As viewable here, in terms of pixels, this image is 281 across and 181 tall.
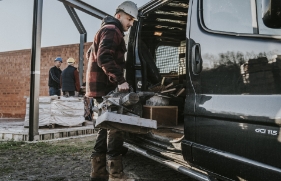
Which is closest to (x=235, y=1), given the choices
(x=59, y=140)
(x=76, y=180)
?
(x=76, y=180)

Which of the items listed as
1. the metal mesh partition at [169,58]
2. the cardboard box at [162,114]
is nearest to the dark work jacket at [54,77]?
the metal mesh partition at [169,58]

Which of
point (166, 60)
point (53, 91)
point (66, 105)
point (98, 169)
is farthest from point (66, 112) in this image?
point (98, 169)

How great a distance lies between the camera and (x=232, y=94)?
197 centimetres

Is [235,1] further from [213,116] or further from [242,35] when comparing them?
[213,116]

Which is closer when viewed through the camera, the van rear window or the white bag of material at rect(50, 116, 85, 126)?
the van rear window

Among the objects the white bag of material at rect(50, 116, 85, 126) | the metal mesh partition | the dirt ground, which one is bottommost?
the dirt ground

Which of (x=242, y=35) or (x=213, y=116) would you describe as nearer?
(x=242, y=35)

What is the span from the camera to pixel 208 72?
7.29 feet

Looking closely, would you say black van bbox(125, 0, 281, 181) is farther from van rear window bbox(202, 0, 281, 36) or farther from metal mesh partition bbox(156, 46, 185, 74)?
metal mesh partition bbox(156, 46, 185, 74)

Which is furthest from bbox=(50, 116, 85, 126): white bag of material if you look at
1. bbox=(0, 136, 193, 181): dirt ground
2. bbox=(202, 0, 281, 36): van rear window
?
bbox=(202, 0, 281, 36): van rear window

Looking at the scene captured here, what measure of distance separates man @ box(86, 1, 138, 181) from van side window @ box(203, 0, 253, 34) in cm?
104

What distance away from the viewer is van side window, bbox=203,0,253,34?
1.94m

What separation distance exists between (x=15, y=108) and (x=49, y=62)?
257 cm

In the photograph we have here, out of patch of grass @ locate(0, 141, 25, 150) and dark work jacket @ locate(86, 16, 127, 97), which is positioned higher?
dark work jacket @ locate(86, 16, 127, 97)
